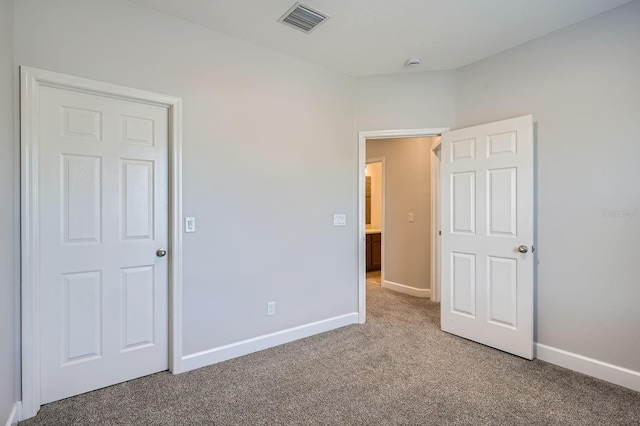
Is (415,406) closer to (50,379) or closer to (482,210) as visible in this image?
(482,210)

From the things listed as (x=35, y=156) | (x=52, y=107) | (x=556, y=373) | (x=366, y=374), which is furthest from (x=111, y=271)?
(x=556, y=373)

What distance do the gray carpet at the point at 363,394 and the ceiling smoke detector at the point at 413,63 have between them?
262 cm

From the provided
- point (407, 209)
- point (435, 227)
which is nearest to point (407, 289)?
point (435, 227)

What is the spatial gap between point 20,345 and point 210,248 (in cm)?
120

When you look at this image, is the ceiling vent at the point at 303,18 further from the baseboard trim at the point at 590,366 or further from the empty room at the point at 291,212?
the baseboard trim at the point at 590,366

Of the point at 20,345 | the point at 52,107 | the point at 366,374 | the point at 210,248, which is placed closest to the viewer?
the point at 20,345

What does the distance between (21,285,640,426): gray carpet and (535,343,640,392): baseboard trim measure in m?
0.07

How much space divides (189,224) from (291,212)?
92cm

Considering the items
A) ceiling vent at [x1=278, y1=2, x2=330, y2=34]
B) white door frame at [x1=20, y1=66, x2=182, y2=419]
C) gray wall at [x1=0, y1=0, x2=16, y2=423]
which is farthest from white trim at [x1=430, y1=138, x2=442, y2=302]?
gray wall at [x1=0, y1=0, x2=16, y2=423]

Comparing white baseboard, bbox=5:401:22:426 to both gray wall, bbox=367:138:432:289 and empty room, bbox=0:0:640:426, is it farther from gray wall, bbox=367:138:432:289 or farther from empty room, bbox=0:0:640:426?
gray wall, bbox=367:138:432:289

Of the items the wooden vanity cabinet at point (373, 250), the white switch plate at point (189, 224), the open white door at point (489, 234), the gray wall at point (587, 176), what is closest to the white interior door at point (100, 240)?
the white switch plate at point (189, 224)

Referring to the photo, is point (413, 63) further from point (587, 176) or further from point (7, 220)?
point (7, 220)

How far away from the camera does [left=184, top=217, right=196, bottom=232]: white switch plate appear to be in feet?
7.95

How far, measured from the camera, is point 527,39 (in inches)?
106
